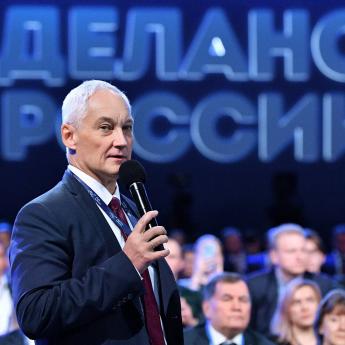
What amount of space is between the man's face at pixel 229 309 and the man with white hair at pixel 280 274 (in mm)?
1107

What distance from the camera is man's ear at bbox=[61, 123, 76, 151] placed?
238cm

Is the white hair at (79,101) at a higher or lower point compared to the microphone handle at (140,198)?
higher

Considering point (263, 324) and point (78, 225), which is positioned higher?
point (78, 225)

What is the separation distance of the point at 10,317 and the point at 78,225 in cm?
333

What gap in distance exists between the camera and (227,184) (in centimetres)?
1252

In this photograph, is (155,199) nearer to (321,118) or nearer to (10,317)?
(321,118)

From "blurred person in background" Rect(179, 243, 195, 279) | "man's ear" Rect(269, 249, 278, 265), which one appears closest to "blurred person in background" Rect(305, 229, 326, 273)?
"man's ear" Rect(269, 249, 278, 265)

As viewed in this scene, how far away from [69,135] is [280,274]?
4440 mm

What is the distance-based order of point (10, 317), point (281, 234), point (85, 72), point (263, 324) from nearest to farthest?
point (10, 317)
point (263, 324)
point (281, 234)
point (85, 72)

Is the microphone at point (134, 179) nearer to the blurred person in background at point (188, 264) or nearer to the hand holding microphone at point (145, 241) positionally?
the hand holding microphone at point (145, 241)

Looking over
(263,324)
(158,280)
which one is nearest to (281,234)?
(263,324)

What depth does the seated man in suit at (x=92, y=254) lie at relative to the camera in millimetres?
2170

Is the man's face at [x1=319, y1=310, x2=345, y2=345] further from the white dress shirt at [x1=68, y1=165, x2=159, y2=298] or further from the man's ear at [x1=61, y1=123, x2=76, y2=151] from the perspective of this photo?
the man's ear at [x1=61, y1=123, x2=76, y2=151]

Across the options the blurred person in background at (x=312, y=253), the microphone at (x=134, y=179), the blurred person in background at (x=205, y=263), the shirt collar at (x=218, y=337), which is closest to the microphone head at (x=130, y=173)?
the microphone at (x=134, y=179)
